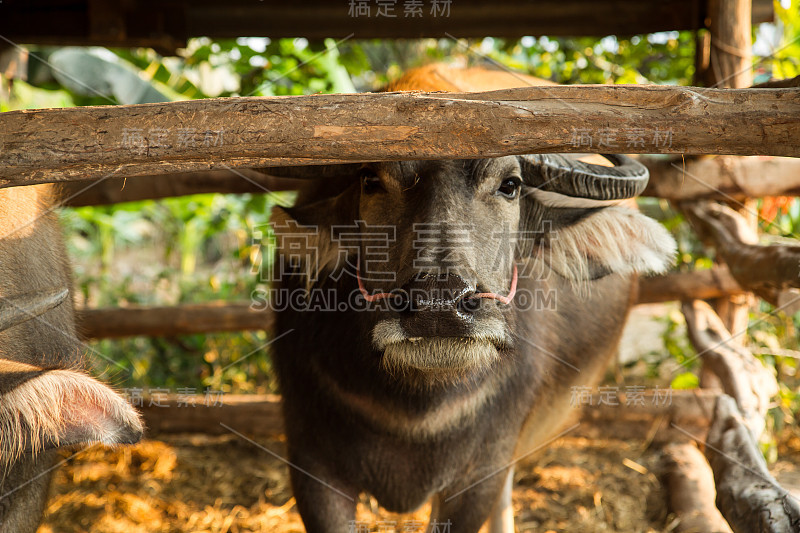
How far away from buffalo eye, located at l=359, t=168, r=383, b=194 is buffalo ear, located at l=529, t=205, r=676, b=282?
2.13 feet

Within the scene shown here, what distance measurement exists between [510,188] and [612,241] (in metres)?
0.56

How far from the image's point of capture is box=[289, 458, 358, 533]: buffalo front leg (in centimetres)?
227

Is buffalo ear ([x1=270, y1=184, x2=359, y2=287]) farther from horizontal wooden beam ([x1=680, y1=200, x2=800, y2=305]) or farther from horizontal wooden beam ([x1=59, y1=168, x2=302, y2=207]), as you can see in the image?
horizontal wooden beam ([x1=680, y1=200, x2=800, y2=305])

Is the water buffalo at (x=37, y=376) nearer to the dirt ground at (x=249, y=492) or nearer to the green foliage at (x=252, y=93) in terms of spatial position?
the green foliage at (x=252, y=93)

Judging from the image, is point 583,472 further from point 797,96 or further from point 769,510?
point 797,96

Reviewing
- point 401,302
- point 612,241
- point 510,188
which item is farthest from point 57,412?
point 612,241

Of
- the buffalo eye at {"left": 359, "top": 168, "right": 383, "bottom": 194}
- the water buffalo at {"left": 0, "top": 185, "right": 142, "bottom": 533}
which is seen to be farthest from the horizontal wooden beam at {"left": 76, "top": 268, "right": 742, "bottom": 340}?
the buffalo eye at {"left": 359, "top": 168, "right": 383, "bottom": 194}

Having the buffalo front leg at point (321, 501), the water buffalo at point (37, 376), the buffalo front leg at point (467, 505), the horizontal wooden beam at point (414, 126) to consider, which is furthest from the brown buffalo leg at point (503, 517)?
the horizontal wooden beam at point (414, 126)

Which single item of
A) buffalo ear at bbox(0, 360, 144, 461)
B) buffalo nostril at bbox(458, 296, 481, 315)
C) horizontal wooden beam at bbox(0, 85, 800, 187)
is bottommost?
buffalo ear at bbox(0, 360, 144, 461)

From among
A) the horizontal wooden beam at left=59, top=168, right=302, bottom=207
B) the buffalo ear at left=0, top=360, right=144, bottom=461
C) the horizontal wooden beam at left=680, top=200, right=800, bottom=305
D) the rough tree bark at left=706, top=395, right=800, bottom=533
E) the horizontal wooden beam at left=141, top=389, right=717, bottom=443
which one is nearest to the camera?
the buffalo ear at left=0, top=360, right=144, bottom=461

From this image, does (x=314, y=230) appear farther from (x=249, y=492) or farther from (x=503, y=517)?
(x=249, y=492)

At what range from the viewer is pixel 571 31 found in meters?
3.37

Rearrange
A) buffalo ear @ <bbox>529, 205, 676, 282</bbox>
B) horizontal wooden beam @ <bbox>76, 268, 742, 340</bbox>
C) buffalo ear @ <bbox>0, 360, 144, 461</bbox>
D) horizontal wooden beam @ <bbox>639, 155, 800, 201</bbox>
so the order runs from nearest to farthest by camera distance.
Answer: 1. buffalo ear @ <bbox>0, 360, 144, 461</bbox>
2. buffalo ear @ <bbox>529, 205, 676, 282</bbox>
3. horizontal wooden beam @ <bbox>639, 155, 800, 201</bbox>
4. horizontal wooden beam @ <bbox>76, 268, 742, 340</bbox>

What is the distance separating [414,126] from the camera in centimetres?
138
